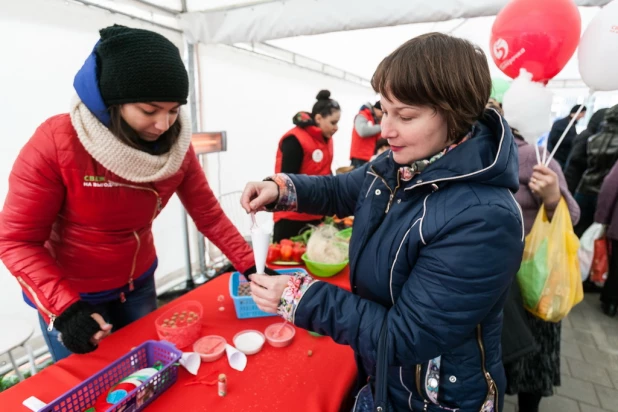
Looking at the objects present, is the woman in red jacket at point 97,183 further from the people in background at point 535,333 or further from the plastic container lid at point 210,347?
the people in background at point 535,333

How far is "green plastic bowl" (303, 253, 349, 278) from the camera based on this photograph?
192 cm

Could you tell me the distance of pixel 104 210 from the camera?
4.43ft

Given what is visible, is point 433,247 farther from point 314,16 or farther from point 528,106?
point 314,16

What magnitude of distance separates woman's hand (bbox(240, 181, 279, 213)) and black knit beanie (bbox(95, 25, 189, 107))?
17.3 inches

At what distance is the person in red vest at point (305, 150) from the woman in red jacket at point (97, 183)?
1496 mm

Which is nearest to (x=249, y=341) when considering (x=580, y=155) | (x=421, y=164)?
(x=421, y=164)

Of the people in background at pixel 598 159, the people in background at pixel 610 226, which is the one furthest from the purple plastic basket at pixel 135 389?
the people in background at pixel 598 159

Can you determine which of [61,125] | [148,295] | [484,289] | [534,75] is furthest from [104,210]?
[534,75]

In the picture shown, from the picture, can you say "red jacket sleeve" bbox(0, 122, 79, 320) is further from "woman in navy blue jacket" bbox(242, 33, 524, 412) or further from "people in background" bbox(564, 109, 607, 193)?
"people in background" bbox(564, 109, 607, 193)

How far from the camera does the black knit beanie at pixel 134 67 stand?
117cm

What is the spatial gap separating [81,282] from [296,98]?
464 cm

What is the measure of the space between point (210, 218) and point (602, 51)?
6.45 feet

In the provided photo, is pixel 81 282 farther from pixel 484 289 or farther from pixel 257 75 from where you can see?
pixel 257 75

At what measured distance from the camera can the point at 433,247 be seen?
2.77ft
